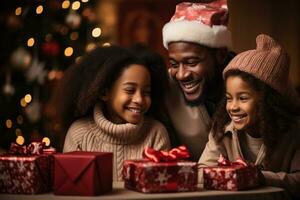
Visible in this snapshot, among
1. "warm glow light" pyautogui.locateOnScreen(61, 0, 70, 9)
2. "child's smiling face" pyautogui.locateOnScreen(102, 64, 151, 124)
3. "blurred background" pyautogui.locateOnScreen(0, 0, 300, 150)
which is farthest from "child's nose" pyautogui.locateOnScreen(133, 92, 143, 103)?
"warm glow light" pyautogui.locateOnScreen(61, 0, 70, 9)

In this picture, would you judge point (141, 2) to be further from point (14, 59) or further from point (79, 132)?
point (79, 132)

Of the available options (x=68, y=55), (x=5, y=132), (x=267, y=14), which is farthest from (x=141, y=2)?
(x=5, y=132)

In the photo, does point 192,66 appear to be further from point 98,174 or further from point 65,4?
point 65,4

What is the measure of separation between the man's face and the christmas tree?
27.6 inches

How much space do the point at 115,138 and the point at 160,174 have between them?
0.39 meters

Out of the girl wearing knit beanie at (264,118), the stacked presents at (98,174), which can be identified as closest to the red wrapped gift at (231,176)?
the stacked presents at (98,174)

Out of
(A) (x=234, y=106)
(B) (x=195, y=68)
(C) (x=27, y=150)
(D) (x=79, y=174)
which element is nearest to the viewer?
(D) (x=79, y=174)

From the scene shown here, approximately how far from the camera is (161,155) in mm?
1519

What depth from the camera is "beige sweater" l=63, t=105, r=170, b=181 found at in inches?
71.5

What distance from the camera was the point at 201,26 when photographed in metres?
2.01

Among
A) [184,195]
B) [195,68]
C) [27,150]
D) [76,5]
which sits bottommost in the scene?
[184,195]

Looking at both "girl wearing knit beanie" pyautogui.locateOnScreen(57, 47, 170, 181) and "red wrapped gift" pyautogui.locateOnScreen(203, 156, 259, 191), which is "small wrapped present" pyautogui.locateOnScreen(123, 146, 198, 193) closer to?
"red wrapped gift" pyautogui.locateOnScreen(203, 156, 259, 191)

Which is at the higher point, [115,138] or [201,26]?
[201,26]

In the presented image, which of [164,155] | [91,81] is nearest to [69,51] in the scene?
[91,81]
